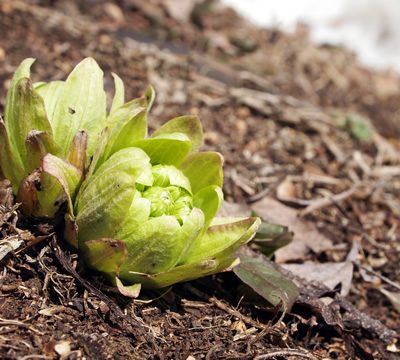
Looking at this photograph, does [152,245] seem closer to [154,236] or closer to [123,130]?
[154,236]

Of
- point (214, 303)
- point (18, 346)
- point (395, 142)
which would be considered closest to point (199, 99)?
point (395, 142)

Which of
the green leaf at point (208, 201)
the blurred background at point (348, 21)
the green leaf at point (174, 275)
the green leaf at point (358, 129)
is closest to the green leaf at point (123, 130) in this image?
the green leaf at point (208, 201)

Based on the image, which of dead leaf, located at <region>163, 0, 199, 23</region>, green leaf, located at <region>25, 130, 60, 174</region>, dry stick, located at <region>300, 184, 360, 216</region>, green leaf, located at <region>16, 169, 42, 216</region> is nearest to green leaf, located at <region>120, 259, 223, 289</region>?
green leaf, located at <region>16, 169, 42, 216</region>

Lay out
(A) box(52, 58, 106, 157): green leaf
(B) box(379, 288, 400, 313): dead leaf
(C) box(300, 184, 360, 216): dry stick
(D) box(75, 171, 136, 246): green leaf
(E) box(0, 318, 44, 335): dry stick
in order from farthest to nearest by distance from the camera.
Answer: (C) box(300, 184, 360, 216): dry stick < (B) box(379, 288, 400, 313): dead leaf < (A) box(52, 58, 106, 157): green leaf < (D) box(75, 171, 136, 246): green leaf < (E) box(0, 318, 44, 335): dry stick

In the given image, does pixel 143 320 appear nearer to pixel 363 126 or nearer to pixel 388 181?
pixel 388 181

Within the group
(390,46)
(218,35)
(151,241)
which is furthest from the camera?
(390,46)

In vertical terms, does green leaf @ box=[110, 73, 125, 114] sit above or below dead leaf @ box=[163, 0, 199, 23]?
above

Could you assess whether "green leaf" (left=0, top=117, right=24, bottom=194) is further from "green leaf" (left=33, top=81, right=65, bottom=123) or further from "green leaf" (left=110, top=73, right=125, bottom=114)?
"green leaf" (left=110, top=73, right=125, bottom=114)
